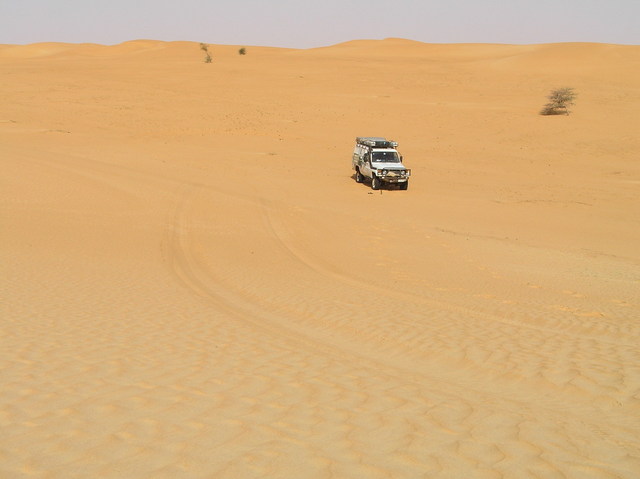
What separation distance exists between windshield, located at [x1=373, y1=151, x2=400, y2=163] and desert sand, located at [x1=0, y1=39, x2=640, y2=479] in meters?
1.46

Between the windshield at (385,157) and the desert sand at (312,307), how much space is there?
146 centimetres

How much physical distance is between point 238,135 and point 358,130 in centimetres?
794

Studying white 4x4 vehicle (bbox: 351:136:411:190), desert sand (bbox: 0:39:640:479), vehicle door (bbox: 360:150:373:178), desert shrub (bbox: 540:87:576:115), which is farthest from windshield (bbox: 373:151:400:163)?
desert shrub (bbox: 540:87:576:115)

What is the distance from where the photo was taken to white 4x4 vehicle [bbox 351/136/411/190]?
2525 centimetres

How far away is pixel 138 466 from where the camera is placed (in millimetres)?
4035

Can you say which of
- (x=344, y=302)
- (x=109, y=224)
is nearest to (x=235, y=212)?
(x=109, y=224)

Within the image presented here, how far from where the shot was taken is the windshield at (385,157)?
25.9 meters

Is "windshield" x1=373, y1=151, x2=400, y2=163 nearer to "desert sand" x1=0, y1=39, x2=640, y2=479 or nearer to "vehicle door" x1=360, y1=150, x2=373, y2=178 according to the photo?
"vehicle door" x1=360, y1=150, x2=373, y2=178

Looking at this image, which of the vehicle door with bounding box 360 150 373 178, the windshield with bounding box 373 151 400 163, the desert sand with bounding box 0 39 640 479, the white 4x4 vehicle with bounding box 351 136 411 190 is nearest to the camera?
the desert sand with bounding box 0 39 640 479

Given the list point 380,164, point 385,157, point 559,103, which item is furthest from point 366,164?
point 559,103

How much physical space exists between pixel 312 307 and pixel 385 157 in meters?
17.0

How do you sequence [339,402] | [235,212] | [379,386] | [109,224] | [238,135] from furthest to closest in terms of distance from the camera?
[238,135], [235,212], [109,224], [379,386], [339,402]

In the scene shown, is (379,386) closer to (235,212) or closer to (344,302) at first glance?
(344,302)

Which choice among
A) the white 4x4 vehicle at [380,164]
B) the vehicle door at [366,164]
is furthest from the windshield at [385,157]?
the vehicle door at [366,164]
